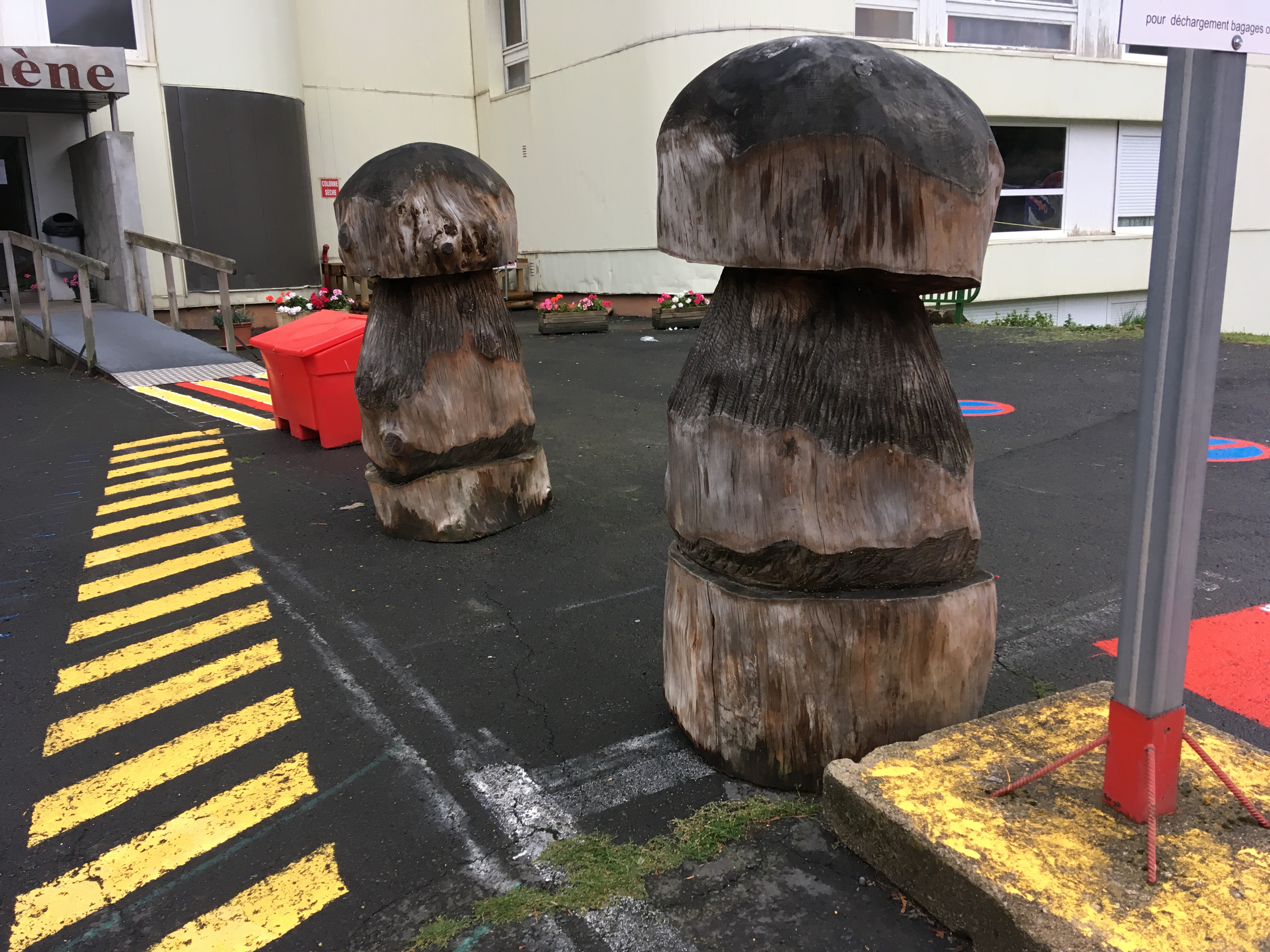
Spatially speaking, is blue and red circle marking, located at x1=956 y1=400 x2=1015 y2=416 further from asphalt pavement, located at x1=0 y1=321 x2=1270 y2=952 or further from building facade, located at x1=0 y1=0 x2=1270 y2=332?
building facade, located at x1=0 y1=0 x2=1270 y2=332

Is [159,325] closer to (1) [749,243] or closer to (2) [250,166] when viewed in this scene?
(2) [250,166]

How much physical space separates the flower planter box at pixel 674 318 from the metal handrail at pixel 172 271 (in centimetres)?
579

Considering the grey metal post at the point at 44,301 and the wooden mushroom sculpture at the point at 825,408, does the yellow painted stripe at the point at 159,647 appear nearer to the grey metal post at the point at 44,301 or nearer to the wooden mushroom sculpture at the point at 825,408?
the wooden mushroom sculpture at the point at 825,408

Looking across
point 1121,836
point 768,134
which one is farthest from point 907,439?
point 1121,836

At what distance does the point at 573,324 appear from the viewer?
1359 cm

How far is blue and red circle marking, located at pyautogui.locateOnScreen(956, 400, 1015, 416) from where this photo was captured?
25.2ft

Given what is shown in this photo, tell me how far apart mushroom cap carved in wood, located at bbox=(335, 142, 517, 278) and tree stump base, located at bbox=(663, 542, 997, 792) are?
2636 mm

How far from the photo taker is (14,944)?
222 centimetres

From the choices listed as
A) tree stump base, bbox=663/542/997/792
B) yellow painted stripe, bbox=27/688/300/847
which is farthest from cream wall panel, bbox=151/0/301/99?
tree stump base, bbox=663/542/997/792

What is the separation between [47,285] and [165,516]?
8.20 m

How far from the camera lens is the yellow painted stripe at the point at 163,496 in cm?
589

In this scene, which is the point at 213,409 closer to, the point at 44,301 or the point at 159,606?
the point at 44,301

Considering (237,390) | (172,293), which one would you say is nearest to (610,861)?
(237,390)

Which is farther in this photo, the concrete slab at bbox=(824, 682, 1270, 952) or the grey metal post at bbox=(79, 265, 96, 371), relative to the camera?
the grey metal post at bbox=(79, 265, 96, 371)
